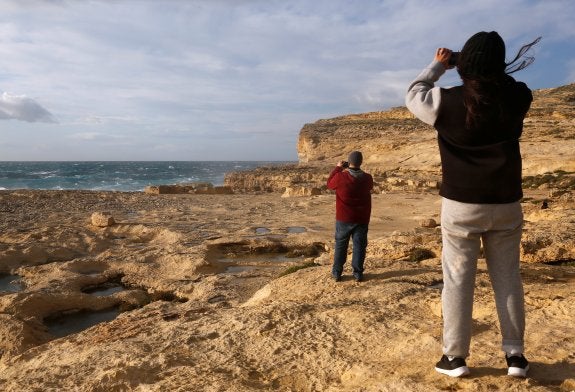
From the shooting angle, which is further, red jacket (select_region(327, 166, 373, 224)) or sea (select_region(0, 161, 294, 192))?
sea (select_region(0, 161, 294, 192))

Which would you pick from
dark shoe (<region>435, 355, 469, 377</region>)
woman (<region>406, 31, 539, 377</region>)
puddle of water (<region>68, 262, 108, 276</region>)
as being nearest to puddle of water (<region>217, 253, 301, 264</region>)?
puddle of water (<region>68, 262, 108, 276</region>)

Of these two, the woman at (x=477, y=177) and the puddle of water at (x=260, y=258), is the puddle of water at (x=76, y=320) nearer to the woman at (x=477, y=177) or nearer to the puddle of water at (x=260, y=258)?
the puddle of water at (x=260, y=258)

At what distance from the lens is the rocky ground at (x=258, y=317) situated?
3.00 meters

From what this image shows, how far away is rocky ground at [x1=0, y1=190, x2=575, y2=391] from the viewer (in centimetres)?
300

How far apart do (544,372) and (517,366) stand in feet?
0.80

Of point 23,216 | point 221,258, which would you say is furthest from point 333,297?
point 23,216

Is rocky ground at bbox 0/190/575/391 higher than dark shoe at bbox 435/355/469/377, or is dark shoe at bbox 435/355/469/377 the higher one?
dark shoe at bbox 435/355/469/377

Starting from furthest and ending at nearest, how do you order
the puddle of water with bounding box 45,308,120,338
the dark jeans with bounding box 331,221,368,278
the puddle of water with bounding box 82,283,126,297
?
the puddle of water with bounding box 82,283,126,297
the puddle of water with bounding box 45,308,120,338
the dark jeans with bounding box 331,221,368,278

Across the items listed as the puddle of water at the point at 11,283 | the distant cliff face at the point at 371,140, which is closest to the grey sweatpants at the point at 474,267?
the puddle of water at the point at 11,283

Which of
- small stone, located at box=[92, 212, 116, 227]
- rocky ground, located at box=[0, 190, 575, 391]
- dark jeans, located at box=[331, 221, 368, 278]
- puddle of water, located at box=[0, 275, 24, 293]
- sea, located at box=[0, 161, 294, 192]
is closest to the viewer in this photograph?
rocky ground, located at box=[0, 190, 575, 391]

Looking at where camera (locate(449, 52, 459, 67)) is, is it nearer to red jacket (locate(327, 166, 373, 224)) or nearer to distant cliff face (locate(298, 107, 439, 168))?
red jacket (locate(327, 166, 373, 224))

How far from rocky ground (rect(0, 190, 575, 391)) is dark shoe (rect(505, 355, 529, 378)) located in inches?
2.7

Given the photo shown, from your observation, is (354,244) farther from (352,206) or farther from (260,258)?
(260,258)

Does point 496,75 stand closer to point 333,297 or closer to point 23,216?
point 333,297
